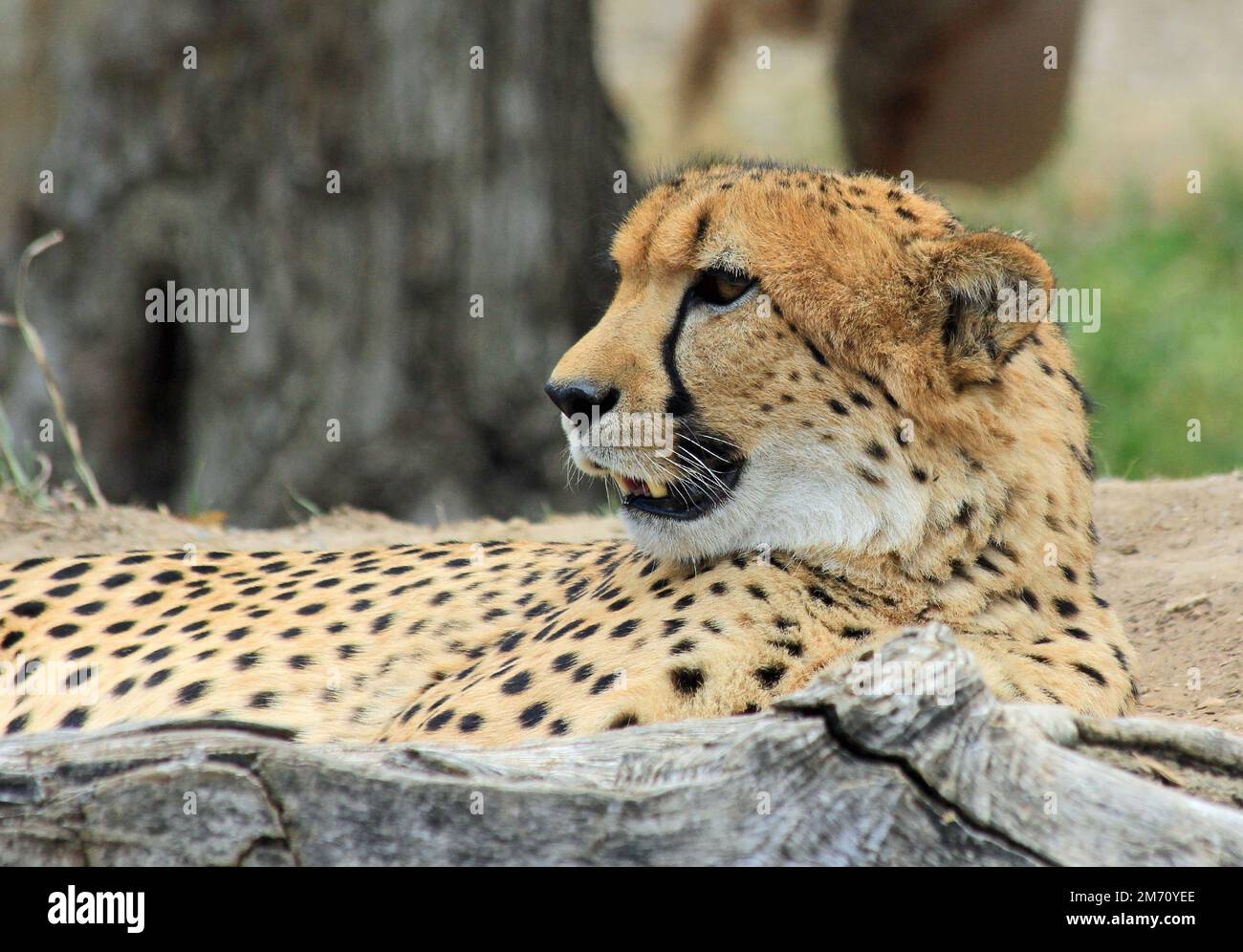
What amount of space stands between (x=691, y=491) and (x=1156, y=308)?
7.65 metres

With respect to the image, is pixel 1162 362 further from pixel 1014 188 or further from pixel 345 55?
pixel 345 55

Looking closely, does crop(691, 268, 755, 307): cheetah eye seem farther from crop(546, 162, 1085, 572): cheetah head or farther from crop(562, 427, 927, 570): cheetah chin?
crop(562, 427, 927, 570): cheetah chin

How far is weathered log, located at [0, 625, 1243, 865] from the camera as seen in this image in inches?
86.1

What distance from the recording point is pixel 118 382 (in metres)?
7.34

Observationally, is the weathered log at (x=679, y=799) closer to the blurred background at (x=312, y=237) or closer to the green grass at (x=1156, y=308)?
the green grass at (x=1156, y=308)

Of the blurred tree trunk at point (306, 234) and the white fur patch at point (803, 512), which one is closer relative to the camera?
the white fur patch at point (803, 512)

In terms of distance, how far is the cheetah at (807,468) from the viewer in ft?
9.62

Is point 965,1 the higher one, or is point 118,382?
point 965,1

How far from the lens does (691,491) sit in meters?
3.07

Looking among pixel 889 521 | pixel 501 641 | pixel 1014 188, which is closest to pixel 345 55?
pixel 501 641

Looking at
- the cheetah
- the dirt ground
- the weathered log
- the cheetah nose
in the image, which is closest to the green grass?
the dirt ground

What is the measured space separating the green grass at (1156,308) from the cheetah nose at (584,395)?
3.51 metres

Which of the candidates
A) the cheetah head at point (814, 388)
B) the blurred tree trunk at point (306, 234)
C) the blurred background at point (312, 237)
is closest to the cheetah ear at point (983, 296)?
the cheetah head at point (814, 388)

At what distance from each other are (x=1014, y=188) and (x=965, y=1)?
5.47 ft
